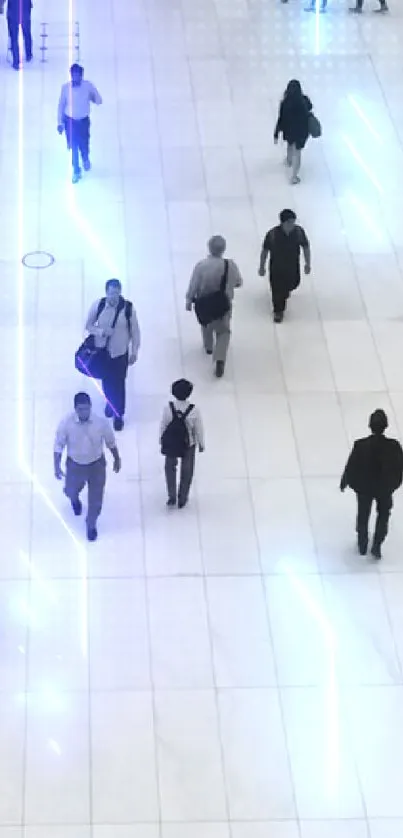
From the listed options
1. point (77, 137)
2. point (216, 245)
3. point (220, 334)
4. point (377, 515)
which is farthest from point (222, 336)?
point (77, 137)

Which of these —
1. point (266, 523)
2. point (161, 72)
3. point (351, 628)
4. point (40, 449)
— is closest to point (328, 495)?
point (266, 523)

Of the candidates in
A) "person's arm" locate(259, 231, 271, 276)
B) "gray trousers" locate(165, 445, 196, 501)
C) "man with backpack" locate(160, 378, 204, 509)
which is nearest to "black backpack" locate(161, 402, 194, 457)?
"man with backpack" locate(160, 378, 204, 509)

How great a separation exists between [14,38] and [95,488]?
8.72m

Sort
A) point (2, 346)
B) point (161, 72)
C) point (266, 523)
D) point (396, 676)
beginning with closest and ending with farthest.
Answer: point (396, 676) < point (266, 523) < point (2, 346) < point (161, 72)

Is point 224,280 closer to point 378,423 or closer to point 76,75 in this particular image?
point 378,423

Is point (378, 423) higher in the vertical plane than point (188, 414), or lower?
higher

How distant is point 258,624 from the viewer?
29.8 ft

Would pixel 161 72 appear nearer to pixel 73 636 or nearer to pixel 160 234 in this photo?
pixel 160 234

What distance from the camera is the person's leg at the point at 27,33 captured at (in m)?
16.4

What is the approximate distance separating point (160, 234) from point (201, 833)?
707cm

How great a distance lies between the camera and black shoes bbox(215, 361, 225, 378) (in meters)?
11.3

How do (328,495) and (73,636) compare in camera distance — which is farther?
(328,495)

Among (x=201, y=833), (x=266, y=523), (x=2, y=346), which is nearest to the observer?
(x=201, y=833)

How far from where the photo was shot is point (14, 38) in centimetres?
1617
